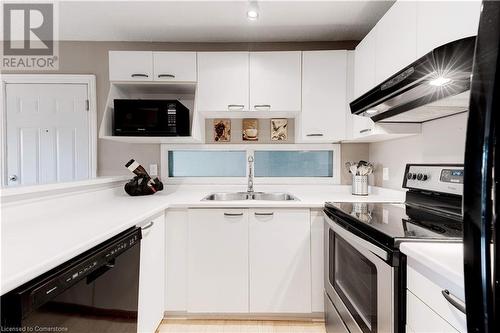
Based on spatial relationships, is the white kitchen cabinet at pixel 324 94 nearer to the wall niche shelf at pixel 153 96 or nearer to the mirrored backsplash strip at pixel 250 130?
the mirrored backsplash strip at pixel 250 130

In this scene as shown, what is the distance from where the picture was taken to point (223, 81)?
7.13 ft

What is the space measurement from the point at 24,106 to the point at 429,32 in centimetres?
330

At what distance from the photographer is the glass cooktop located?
98 centimetres

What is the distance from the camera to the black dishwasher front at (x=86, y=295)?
727 millimetres

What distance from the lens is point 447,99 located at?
1.21 m

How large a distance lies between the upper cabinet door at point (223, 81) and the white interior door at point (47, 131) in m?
1.26

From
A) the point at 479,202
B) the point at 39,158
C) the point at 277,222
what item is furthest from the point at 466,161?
the point at 39,158

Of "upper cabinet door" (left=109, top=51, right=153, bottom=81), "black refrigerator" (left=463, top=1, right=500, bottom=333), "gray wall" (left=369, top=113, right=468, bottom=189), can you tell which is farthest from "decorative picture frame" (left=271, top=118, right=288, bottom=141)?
"black refrigerator" (left=463, top=1, right=500, bottom=333)

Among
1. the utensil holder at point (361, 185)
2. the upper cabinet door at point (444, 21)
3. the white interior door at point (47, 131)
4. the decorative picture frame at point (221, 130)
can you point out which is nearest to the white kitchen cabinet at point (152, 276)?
the decorative picture frame at point (221, 130)

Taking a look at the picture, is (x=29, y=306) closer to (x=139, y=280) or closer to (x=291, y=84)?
(x=139, y=280)

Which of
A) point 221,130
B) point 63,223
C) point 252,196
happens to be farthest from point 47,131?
point 252,196

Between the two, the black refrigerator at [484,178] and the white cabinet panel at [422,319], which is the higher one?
the black refrigerator at [484,178]

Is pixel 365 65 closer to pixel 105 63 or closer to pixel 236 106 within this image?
pixel 236 106

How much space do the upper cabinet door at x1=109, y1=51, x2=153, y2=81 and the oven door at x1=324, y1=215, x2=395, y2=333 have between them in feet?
5.89
